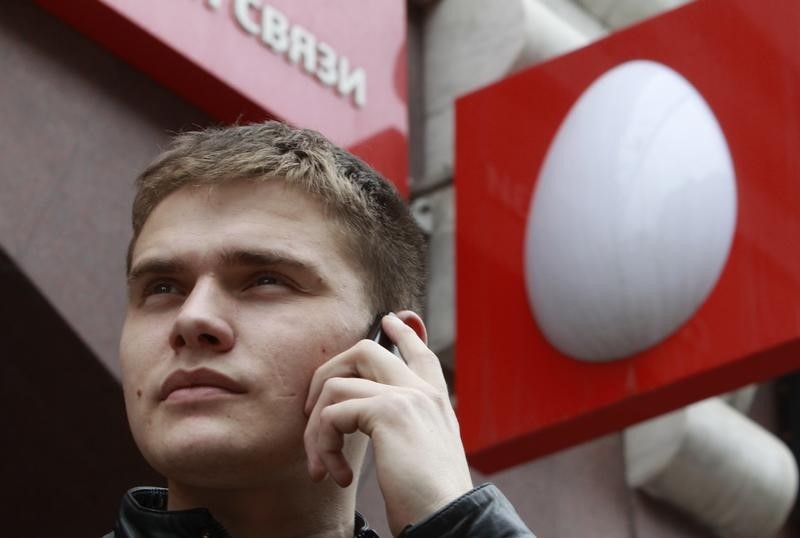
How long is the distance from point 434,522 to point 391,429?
177mm

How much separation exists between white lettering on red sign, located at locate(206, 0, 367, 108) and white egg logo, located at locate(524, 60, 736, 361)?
4.06 feet

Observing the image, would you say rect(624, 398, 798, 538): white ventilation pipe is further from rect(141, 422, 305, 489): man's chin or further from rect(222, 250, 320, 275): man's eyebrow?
rect(141, 422, 305, 489): man's chin

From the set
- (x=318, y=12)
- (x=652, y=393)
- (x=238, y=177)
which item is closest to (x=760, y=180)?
(x=652, y=393)

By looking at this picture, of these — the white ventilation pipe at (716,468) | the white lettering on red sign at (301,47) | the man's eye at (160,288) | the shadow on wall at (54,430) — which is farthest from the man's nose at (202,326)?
the white ventilation pipe at (716,468)

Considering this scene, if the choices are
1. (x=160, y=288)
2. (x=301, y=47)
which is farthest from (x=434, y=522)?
(x=301, y=47)

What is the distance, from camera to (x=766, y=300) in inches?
271

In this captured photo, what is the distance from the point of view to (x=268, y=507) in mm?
2584

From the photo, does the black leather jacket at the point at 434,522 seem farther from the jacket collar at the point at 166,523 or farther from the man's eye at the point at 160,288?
the man's eye at the point at 160,288

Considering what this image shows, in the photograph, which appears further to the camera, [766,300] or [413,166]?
[413,166]

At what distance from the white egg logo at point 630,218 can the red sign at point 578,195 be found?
0.21ft

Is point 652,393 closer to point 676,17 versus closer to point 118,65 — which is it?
point 676,17

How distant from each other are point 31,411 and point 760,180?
11.5 feet

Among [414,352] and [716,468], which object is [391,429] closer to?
[414,352]

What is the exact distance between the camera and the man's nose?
2.53m
